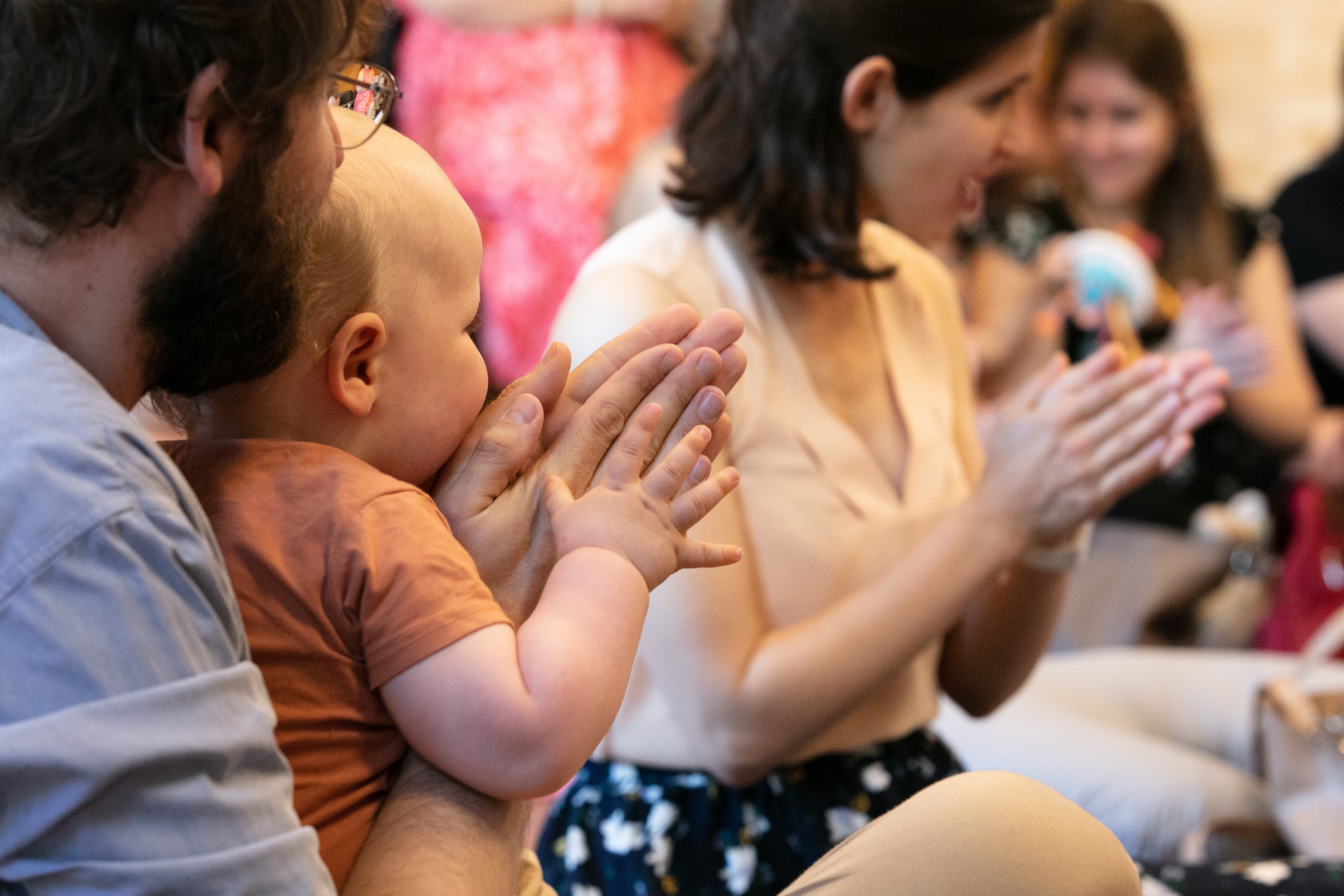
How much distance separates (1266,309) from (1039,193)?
1.63 feet

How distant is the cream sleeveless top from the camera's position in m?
1.10

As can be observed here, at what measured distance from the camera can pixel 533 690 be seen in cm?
63

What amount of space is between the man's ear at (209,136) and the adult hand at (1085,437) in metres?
0.69

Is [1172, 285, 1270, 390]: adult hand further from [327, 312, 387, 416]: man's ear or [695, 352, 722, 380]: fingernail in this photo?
[327, 312, 387, 416]: man's ear

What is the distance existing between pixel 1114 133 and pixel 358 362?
83.7 inches

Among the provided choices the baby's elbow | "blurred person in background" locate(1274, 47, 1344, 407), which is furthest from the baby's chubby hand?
"blurred person in background" locate(1274, 47, 1344, 407)

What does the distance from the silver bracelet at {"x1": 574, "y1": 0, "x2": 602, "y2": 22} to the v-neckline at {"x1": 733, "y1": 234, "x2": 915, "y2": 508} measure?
1380 mm

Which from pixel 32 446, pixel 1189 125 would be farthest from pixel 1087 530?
pixel 1189 125

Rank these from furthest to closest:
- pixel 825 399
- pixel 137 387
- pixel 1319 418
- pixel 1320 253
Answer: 1. pixel 1320 253
2. pixel 1319 418
3. pixel 825 399
4. pixel 137 387

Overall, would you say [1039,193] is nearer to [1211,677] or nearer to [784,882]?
[1211,677]

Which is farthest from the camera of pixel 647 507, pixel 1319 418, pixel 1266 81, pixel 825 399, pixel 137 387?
pixel 1266 81

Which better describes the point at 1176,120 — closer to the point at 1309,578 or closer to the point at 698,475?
the point at 1309,578

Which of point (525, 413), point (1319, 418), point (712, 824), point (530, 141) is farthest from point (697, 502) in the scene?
point (1319, 418)

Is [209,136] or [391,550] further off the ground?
[209,136]
